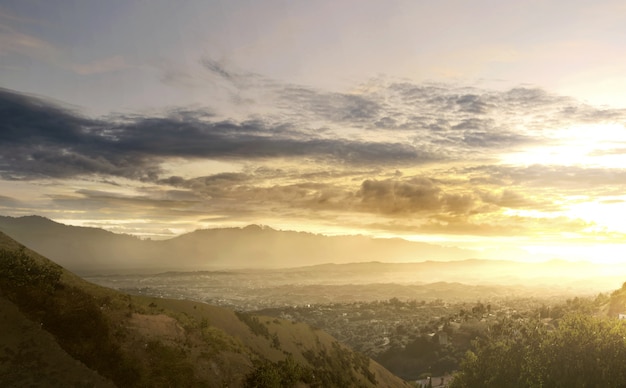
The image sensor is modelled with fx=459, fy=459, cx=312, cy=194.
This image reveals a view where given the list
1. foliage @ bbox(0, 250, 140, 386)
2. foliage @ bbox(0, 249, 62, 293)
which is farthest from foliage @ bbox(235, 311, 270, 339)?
foliage @ bbox(0, 249, 62, 293)

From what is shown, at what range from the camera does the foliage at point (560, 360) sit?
62031 millimetres

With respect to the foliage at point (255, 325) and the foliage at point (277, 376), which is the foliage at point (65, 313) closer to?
the foliage at point (277, 376)

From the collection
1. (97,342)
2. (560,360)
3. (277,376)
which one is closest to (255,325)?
(277,376)

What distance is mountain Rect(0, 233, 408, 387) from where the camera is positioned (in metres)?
26.0

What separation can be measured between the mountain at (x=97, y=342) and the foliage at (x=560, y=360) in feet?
145

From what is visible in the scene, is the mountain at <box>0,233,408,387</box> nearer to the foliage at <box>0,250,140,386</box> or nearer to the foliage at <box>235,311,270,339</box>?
the foliage at <box>0,250,140,386</box>

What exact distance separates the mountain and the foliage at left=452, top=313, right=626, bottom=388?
44.1m

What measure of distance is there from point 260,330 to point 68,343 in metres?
35.2

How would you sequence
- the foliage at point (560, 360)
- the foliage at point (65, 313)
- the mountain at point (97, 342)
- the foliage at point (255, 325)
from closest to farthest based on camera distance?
the mountain at point (97, 342)
the foliage at point (65, 313)
the foliage at point (255, 325)
the foliage at point (560, 360)

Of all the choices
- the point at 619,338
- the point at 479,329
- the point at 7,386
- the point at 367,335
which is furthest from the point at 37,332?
the point at 367,335

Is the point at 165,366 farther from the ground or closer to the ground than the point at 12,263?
closer to the ground

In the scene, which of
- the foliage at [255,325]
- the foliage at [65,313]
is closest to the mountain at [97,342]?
the foliage at [65,313]

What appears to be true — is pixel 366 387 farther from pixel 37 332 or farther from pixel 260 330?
pixel 37 332

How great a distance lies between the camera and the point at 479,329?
15238 centimetres
